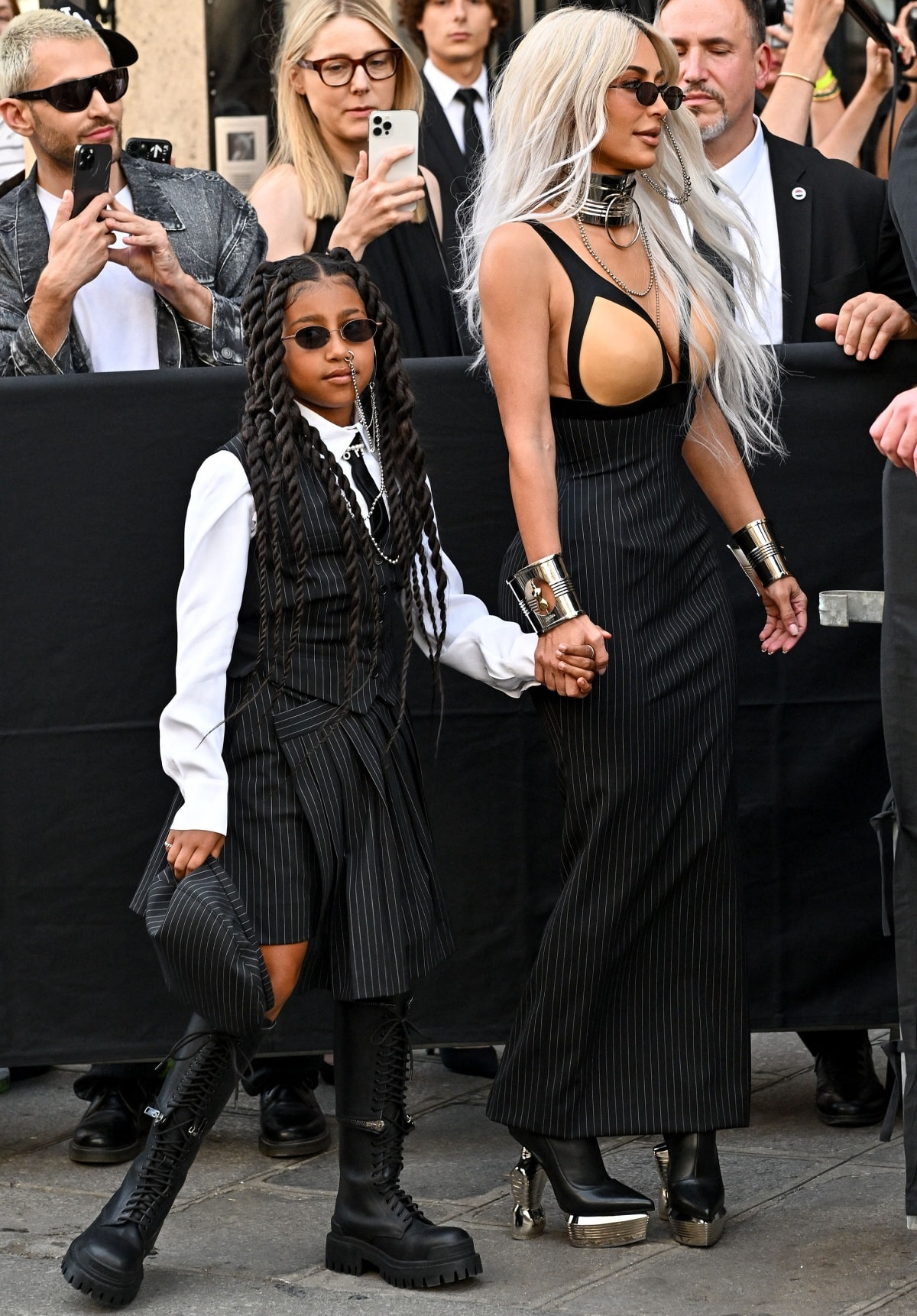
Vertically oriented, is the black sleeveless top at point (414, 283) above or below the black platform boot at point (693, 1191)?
above

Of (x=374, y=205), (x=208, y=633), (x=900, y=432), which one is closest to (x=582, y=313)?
(x=900, y=432)

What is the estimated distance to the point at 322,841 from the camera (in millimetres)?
3439

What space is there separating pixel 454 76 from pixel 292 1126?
3.06 metres

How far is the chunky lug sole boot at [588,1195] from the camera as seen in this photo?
11.7ft

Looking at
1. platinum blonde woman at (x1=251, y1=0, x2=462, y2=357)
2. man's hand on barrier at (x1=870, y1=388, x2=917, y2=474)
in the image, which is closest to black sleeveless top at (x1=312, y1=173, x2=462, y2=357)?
platinum blonde woman at (x1=251, y1=0, x2=462, y2=357)

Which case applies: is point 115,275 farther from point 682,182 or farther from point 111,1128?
point 111,1128

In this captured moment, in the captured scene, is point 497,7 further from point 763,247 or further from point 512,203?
point 512,203

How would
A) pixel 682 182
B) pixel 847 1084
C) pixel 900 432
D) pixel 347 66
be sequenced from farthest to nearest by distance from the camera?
pixel 347 66
pixel 847 1084
pixel 682 182
pixel 900 432

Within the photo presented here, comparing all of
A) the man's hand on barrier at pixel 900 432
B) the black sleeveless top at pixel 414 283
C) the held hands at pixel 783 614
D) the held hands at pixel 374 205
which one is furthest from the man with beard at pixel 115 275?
the man's hand on barrier at pixel 900 432

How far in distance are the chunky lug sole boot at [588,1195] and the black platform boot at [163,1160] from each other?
0.60 metres

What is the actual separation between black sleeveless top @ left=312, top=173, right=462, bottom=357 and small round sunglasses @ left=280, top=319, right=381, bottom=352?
1.09 meters

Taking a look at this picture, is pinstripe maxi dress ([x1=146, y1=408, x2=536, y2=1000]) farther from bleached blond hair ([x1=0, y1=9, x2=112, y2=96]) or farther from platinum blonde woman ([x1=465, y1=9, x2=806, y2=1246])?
bleached blond hair ([x1=0, y1=9, x2=112, y2=96])

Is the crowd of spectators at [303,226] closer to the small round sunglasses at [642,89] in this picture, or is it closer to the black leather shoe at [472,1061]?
the black leather shoe at [472,1061]

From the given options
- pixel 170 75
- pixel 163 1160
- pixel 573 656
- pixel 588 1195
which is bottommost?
pixel 588 1195
